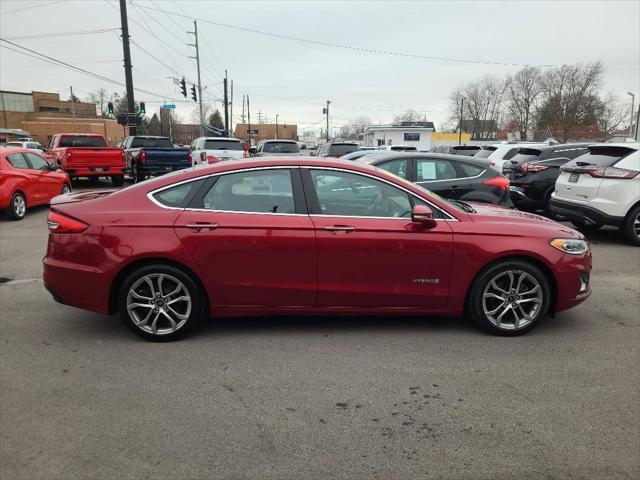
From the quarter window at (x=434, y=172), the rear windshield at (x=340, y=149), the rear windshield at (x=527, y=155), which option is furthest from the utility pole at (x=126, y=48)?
the quarter window at (x=434, y=172)

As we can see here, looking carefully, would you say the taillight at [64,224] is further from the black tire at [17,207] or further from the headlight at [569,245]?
the black tire at [17,207]

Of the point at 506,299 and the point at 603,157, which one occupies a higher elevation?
the point at 603,157

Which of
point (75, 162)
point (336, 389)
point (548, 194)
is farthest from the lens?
point (75, 162)

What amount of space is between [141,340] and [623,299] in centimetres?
510

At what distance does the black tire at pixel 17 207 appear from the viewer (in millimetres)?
10602

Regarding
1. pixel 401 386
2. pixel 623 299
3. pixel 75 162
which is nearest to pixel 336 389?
pixel 401 386

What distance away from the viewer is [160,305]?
420 centimetres

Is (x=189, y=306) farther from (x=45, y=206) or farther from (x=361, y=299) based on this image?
(x=45, y=206)

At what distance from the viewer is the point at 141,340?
431cm

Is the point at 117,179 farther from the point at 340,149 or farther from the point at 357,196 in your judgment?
the point at 357,196

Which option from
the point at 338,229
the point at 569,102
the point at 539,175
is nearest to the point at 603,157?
the point at 539,175

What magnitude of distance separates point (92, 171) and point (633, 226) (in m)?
15.1

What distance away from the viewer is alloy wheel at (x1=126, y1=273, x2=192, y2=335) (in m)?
4.16

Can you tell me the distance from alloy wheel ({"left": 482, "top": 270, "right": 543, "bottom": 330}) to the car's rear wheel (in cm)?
503
